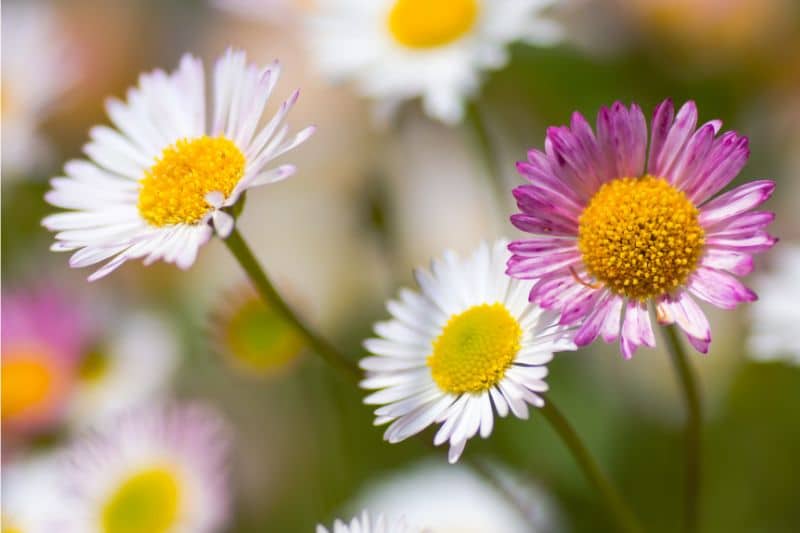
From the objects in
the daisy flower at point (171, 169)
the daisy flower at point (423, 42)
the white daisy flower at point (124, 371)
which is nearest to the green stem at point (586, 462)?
the daisy flower at point (171, 169)

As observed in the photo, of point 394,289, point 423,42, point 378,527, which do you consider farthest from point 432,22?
point 378,527

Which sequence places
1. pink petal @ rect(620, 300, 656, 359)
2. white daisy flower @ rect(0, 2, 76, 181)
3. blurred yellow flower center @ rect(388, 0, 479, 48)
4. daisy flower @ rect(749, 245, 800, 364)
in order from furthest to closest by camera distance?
white daisy flower @ rect(0, 2, 76, 181), blurred yellow flower center @ rect(388, 0, 479, 48), daisy flower @ rect(749, 245, 800, 364), pink petal @ rect(620, 300, 656, 359)

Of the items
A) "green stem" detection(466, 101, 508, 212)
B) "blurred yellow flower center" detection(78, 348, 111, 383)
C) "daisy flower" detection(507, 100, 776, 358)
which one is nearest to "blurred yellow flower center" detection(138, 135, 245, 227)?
"daisy flower" detection(507, 100, 776, 358)

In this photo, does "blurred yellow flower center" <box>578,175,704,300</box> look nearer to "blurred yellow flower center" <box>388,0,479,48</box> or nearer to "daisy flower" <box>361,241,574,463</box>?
"daisy flower" <box>361,241,574,463</box>

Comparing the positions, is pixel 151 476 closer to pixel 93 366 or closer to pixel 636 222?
pixel 93 366

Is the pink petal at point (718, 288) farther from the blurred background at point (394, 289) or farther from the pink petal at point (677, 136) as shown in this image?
the blurred background at point (394, 289)

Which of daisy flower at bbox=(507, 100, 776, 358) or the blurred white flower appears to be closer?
daisy flower at bbox=(507, 100, 776, 358)

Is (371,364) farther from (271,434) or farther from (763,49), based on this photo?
(763,49)
